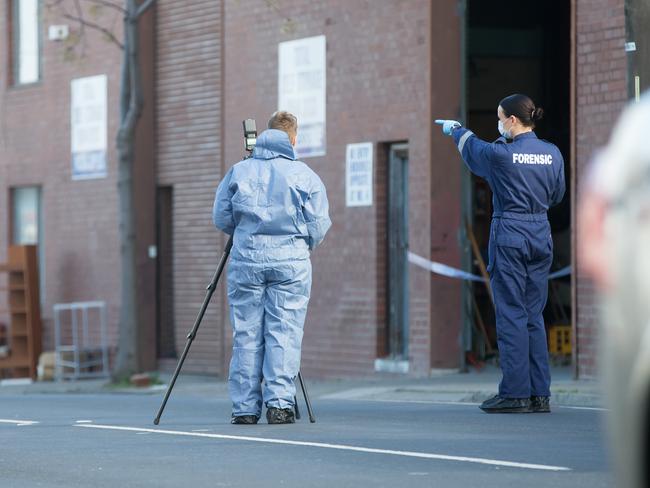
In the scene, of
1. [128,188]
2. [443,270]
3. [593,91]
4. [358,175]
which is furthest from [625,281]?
[128,188]

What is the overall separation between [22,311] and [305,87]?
7.24 m

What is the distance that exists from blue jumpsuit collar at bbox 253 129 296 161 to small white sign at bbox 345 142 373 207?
702 centimetres

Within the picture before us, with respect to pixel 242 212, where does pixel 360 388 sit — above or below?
below

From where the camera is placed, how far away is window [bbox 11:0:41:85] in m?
25.2

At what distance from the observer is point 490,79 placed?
71.4 ft

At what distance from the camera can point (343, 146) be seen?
18.1m

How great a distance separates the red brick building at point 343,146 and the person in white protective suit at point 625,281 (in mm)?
9293

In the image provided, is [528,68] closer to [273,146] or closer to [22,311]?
[22,311]

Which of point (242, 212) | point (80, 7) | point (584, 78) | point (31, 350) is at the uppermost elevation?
point (80, 7)

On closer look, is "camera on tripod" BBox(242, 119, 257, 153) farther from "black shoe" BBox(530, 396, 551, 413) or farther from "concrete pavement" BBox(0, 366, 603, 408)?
"concrete pavement" BBox(0, 366, 603, 408)

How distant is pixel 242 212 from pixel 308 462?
9.18 ft

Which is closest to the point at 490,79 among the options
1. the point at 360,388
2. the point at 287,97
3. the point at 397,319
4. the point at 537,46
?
the point at 537,46

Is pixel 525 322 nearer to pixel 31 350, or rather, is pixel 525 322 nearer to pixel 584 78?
pixel 584 78

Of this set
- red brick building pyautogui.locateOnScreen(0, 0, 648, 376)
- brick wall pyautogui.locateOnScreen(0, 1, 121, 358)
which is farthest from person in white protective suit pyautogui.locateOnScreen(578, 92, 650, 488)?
brick wall pyautogui.locateOnScreen(0, 1, 121, 358)
